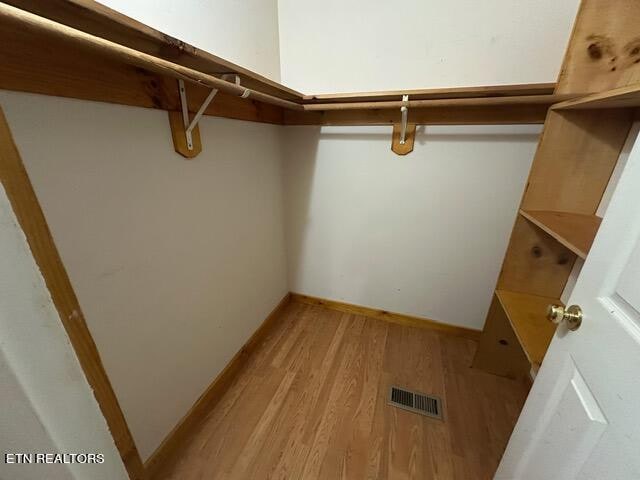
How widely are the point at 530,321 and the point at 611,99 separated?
2.66 ft

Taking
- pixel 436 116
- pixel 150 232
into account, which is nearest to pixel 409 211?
pixel 436 116

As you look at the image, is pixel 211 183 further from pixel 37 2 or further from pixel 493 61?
pixel 493 61

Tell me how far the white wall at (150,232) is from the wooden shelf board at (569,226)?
4.19 feet

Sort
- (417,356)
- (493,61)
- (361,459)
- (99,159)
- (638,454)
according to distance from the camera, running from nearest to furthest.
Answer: (638,454)
(99,159)
(361,459)
(493,61)
(417,356)

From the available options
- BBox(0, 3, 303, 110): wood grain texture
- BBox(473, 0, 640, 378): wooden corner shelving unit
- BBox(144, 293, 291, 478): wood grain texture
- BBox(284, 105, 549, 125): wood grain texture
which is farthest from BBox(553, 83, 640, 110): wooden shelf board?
BBox(144, 293, 291, 478): wood grain texture

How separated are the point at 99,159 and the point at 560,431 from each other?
51.6 inches

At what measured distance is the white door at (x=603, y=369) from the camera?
16.6 inches

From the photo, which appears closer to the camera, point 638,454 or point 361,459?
point 638,454

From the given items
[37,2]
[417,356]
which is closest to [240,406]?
[417,356]

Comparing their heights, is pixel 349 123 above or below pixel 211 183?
above

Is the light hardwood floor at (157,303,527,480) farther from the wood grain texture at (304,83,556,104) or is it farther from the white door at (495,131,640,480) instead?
the wood grain texture at (304,83,556,104)

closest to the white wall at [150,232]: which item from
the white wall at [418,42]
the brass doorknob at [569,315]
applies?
the white wall at [418,42]

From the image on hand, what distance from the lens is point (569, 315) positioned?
570 mm

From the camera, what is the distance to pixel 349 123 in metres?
1.47
